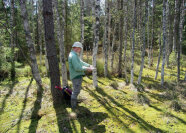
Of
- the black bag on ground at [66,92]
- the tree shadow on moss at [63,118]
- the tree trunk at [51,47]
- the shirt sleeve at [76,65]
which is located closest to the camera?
the tree shadow on moss at [63,118]

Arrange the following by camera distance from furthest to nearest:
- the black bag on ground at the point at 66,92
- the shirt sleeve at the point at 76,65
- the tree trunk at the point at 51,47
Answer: the black bag on ground at the point at 66,92
the tree trunk at the point at 51,47
the shirt sleeve at the point at 76,65

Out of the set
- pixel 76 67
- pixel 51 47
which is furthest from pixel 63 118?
pixel 51 47

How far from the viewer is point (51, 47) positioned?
4.26 metres

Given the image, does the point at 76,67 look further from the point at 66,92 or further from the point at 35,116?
the point at 35,116

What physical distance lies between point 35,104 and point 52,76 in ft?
4.75

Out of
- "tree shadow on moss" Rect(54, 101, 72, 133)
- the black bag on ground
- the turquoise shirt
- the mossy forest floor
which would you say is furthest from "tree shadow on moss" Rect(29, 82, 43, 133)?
the turquoise shirt

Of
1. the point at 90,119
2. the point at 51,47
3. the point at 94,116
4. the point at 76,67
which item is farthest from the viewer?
the point at 51,47

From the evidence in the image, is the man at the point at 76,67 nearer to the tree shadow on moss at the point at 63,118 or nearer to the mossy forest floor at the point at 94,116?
the tree shadow on moss at the point at 63,118

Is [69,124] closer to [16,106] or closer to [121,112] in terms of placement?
[121,112]

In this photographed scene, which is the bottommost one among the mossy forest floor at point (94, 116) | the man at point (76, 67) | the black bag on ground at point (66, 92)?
the mossy forest floor at point (94, 116)

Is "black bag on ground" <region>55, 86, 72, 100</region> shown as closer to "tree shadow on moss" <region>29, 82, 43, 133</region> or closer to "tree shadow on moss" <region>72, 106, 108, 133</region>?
"tree shadow on moss" <region>72, 106, 108, 133</region>

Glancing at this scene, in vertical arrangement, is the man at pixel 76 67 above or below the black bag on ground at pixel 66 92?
above

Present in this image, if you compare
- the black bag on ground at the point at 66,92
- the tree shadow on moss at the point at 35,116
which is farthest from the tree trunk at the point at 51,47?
the tree shadow on moss at the point at 35,116

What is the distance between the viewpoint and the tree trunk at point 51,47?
4078 millimetres
